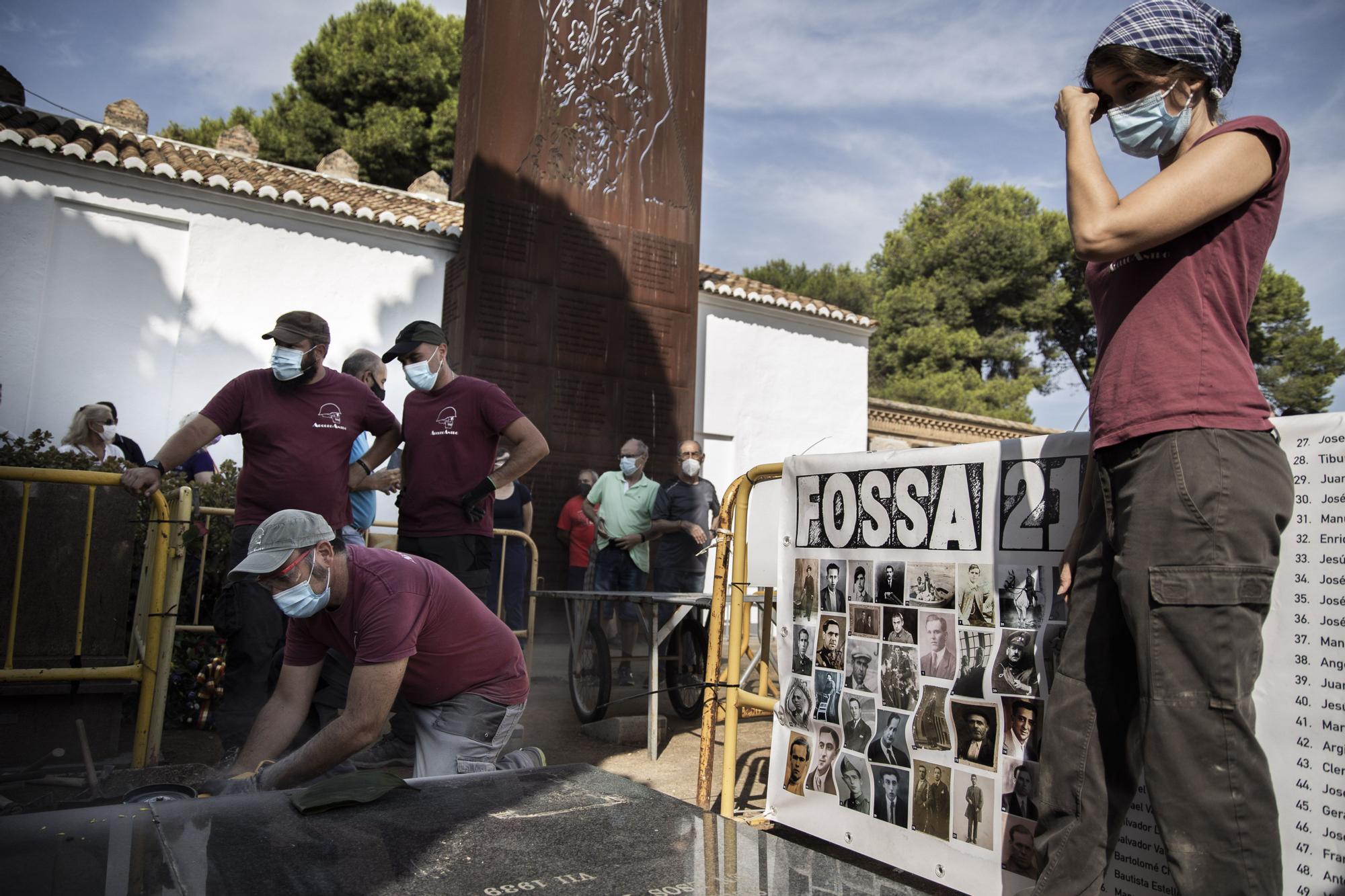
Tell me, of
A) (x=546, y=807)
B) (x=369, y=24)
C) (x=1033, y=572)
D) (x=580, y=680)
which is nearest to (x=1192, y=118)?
(x=1033, y=572)

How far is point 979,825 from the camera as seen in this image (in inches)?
100

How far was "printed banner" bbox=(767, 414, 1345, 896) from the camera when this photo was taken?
1985 mm

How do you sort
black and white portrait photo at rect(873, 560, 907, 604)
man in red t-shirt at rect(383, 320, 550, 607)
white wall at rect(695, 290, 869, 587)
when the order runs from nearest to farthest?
black and white portrait photo at rect(873, 560, 907, 604) < man in red t-shirt at rect(383, 320, 550, 607) < white wall at rect(695, 290, 869, 587)

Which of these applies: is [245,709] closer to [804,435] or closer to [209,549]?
[209,549]

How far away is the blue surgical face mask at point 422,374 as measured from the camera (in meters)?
4.50

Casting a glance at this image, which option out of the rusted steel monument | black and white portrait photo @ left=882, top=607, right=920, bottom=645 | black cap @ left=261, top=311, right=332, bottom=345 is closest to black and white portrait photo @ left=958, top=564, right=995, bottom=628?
black and white portrait photo @ left=882, top=607, right=920, bottom=645

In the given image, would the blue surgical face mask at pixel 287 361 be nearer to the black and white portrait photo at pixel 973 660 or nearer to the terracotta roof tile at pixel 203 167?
the black and white portrait photo at pixel 973 660

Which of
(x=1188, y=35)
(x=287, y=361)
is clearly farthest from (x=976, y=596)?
(x=287, y=361)

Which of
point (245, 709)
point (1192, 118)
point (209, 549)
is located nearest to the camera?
point (1192, 118)

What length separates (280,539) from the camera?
298 cm

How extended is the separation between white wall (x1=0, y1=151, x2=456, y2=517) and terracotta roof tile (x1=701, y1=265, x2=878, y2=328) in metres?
4.88

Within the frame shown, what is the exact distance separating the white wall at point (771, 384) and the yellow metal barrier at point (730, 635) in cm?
1050

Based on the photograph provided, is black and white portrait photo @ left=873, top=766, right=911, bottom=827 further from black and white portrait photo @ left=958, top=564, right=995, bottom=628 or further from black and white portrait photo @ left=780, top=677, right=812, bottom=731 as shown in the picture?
black and white portrait photo @ left=958, top=564, right=995, bottom=628

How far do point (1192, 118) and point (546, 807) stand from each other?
214 cm
